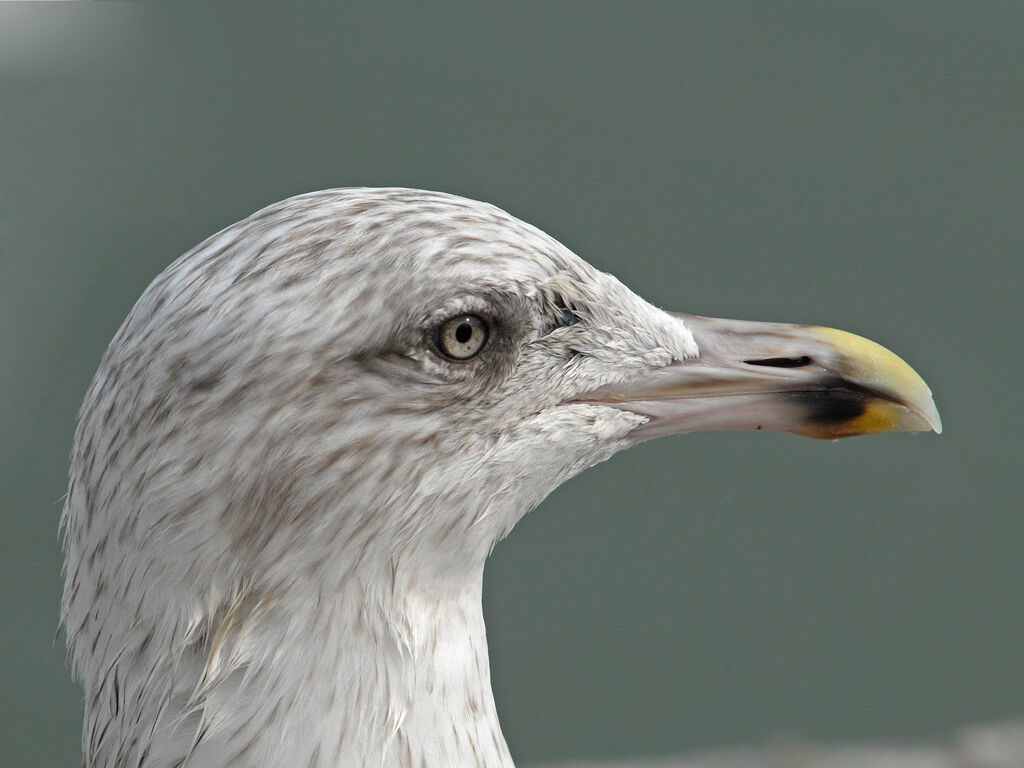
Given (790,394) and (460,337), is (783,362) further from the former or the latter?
(460,337)

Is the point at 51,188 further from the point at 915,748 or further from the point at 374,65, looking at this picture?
the point at 915,748

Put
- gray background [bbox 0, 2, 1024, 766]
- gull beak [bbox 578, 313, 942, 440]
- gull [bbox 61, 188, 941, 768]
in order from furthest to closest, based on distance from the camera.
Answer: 1. gray background [bbox 0, 2, 1024, 766]
2. gull beak [bbox 578, 313, 942, 440]
3. gull [bbox 61, 188, 941, 768]

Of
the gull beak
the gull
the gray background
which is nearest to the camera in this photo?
the gull

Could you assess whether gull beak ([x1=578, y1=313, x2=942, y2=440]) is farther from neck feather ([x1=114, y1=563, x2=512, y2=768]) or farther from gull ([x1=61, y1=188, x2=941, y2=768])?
neck feather ([x1=114, y1=563, x2=512, y2=768])

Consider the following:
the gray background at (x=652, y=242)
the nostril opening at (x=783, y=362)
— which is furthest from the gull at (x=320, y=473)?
the gray background at (x=652, y=242)

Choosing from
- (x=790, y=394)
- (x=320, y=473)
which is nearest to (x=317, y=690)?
(x=320, y=473)

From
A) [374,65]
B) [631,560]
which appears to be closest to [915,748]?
[631,560]

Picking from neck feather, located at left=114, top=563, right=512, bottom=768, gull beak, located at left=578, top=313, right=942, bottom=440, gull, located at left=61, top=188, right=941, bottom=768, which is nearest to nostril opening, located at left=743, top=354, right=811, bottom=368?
gull beak, located at left=578, top=313, right=942, bottom=440
